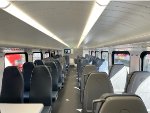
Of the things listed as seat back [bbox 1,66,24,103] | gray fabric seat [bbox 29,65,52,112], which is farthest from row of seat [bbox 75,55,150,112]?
seat back [bbox 1,66,24,103]

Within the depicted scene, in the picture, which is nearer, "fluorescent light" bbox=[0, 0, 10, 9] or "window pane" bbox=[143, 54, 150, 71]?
"fluorescent light" bbox=[0, 0, 10, 9]

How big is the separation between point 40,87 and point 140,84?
2.28 meters

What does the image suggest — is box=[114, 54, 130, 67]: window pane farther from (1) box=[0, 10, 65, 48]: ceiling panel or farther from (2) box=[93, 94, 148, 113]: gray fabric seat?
(2) box=[93, 94, 148, 113]: gray fabric seat

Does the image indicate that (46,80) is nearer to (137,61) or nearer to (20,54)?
(137,61)

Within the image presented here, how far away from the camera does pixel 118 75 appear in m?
7.36

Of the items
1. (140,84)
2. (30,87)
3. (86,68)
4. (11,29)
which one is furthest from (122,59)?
(11,29)

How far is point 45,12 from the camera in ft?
14.3

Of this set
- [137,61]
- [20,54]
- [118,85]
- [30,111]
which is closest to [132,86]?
[30,111]

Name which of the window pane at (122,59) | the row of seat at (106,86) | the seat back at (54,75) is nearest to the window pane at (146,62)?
the row of seat at (106,86)

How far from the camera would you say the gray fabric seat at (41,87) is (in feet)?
18.5

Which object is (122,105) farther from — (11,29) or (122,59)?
(122,59)

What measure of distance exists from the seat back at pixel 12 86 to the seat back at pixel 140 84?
229cm

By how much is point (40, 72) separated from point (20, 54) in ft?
13.5

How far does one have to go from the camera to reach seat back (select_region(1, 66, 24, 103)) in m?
5.41
